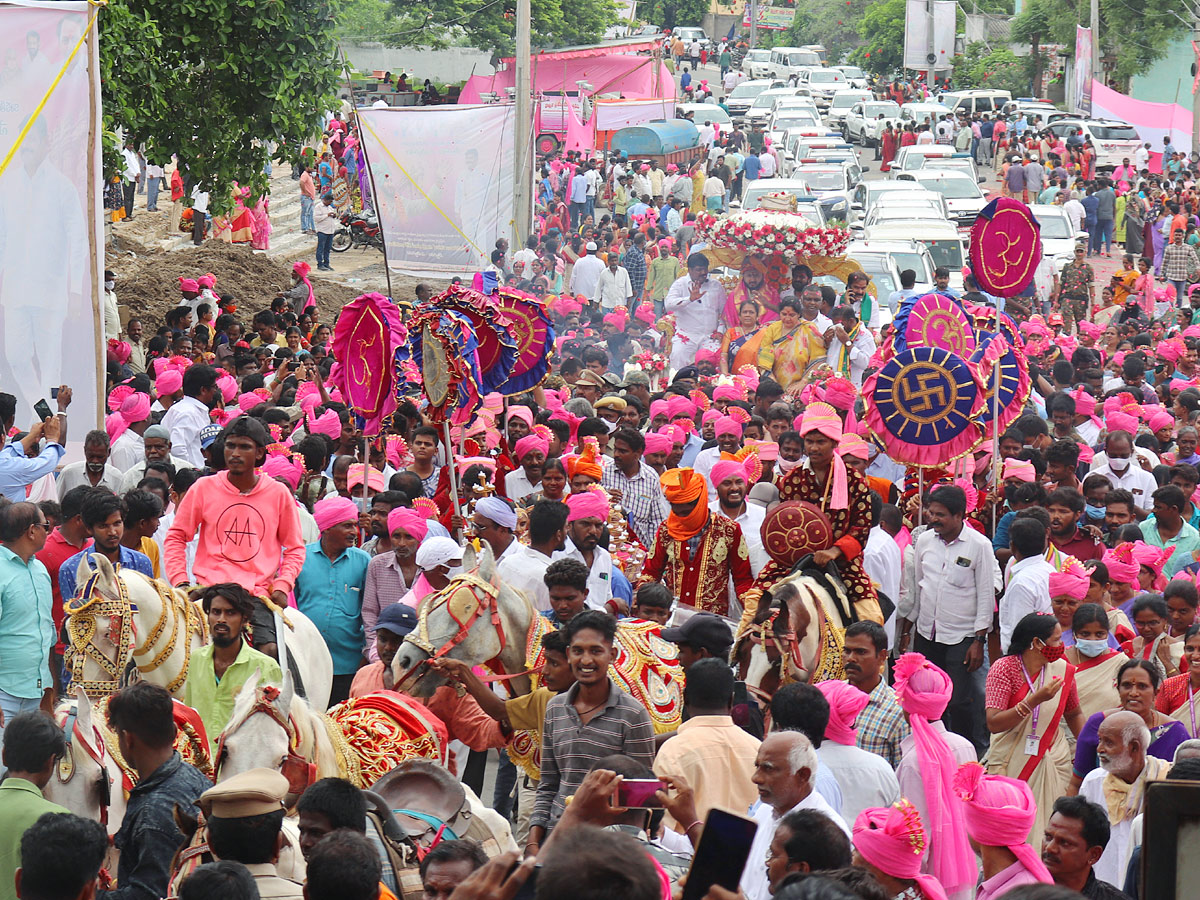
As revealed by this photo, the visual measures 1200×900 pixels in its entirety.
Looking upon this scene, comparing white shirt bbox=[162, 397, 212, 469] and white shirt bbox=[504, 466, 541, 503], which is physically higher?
white shirt bbox=[162, 397, 212, 469]

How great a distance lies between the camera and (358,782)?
542cm

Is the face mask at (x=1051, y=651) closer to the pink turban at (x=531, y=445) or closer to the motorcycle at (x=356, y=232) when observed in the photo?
the pink turban at (x=531, y=445)

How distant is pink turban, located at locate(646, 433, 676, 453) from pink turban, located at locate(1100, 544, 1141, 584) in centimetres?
313

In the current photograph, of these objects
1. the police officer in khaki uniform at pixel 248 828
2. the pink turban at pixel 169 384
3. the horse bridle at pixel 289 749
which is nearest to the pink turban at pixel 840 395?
the pink turban at pixel 169 384

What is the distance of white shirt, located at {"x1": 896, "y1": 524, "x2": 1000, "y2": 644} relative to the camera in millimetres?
8609

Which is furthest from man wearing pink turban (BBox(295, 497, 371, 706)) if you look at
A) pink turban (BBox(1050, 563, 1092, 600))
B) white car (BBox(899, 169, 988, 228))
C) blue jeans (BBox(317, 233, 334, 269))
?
white car (BBox(899, 169, 988, 228))

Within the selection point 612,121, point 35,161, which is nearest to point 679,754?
point 35,161

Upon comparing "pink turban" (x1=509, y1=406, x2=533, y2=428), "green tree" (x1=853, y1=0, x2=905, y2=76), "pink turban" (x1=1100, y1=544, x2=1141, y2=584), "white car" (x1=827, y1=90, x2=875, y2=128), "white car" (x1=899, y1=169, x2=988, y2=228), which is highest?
"green tree" (x1=853, y1=0, x2=905, y2=76)

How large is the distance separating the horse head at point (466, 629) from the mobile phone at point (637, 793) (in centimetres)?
159

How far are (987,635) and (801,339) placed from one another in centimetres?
596

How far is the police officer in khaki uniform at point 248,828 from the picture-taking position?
423 cm

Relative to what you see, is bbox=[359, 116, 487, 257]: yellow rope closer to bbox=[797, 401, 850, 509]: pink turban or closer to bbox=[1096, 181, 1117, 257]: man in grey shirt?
bbox=[797, 401, 850, 509]: pink turban

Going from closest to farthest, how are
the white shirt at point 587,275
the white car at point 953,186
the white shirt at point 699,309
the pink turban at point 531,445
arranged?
the pink turban at point 531,445, the white shirt at point 699,309, the white shirt at point 587,275, the white car at point 953,186

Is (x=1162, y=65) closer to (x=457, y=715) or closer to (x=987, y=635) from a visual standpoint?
(x=987, y=635)
